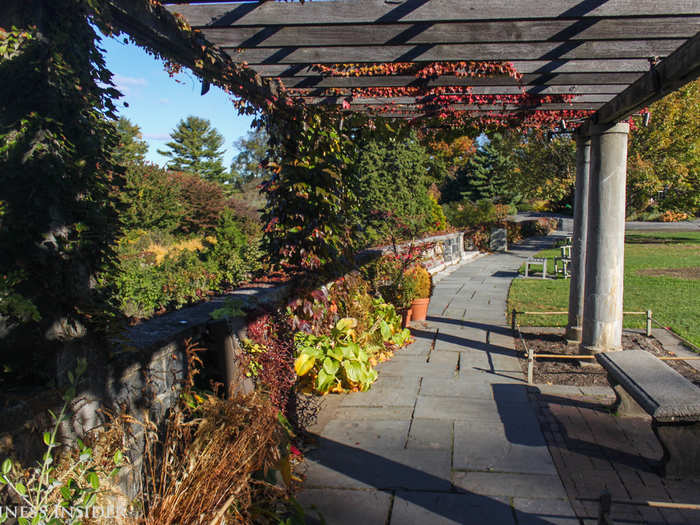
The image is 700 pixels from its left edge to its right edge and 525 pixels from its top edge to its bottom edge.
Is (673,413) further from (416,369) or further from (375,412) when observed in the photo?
(416,369)

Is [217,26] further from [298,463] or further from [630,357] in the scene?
[630,357]

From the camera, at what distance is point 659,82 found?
378 cm

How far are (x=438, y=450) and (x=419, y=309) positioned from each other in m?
4.02

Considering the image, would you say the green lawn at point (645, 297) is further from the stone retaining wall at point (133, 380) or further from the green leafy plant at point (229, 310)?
the stone retaining wall at point (133, 380)

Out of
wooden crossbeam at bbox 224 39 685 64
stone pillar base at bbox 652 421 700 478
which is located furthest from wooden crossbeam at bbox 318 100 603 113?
stone pillar base at bbox 652 421 700 478

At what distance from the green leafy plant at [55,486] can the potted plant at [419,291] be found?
5728mm

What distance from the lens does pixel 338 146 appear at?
5.07 metres

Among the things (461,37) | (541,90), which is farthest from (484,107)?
(461,37)

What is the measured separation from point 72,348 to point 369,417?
106 inches

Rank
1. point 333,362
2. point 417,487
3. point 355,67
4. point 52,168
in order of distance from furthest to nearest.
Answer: point 333,362
point 355,67
point 417,487
point 52,168

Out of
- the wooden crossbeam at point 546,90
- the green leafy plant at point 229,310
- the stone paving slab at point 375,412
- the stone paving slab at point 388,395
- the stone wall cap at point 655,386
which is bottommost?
the stone paving slab at point 375,412

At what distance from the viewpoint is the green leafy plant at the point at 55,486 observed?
62.6 inches

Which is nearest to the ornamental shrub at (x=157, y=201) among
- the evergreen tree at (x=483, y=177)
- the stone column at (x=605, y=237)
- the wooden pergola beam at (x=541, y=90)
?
the wooden pergola beam at (x=541, y=90)

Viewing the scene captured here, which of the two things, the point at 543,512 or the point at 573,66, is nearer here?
the point at 543,512
